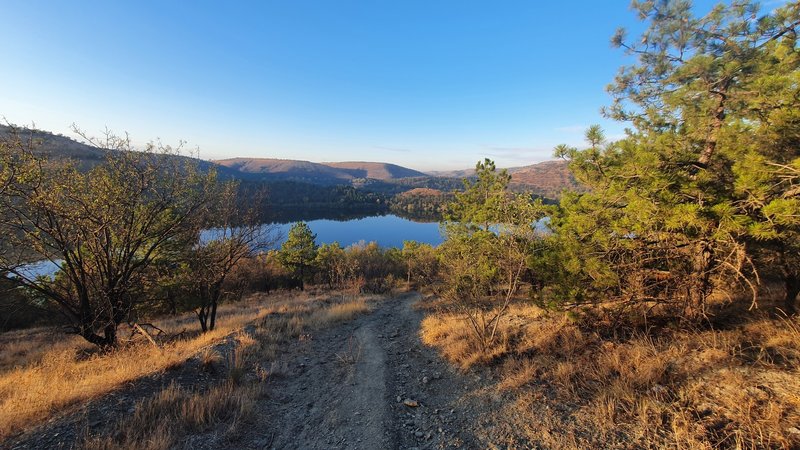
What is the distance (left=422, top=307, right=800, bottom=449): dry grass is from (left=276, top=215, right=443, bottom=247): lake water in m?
85.5

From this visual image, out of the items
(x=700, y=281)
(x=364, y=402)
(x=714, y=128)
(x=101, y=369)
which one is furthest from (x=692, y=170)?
(x=101, y=369)

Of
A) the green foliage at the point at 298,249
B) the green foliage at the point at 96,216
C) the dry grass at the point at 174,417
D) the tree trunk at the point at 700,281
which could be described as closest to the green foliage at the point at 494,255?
the tree trunk at the point at 700,281

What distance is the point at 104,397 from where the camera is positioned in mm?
5188

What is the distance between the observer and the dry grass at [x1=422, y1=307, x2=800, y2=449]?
3.72m

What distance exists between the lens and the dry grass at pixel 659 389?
372 centimetres

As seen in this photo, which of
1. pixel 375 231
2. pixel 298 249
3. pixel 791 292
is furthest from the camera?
pixel 375 231

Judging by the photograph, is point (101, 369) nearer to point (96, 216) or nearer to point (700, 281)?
point (96, 216)

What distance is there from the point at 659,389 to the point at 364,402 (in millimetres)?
4844

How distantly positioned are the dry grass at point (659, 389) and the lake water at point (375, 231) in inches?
3365

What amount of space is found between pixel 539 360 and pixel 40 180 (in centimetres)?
1198

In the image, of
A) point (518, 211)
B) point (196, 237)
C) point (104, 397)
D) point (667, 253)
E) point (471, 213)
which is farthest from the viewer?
point (471, 213)

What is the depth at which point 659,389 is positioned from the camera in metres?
4.60

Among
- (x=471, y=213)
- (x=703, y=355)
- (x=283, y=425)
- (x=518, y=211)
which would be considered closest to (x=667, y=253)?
(x=703, y=355)

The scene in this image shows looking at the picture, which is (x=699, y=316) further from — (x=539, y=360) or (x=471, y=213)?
(x=471, y=213)
